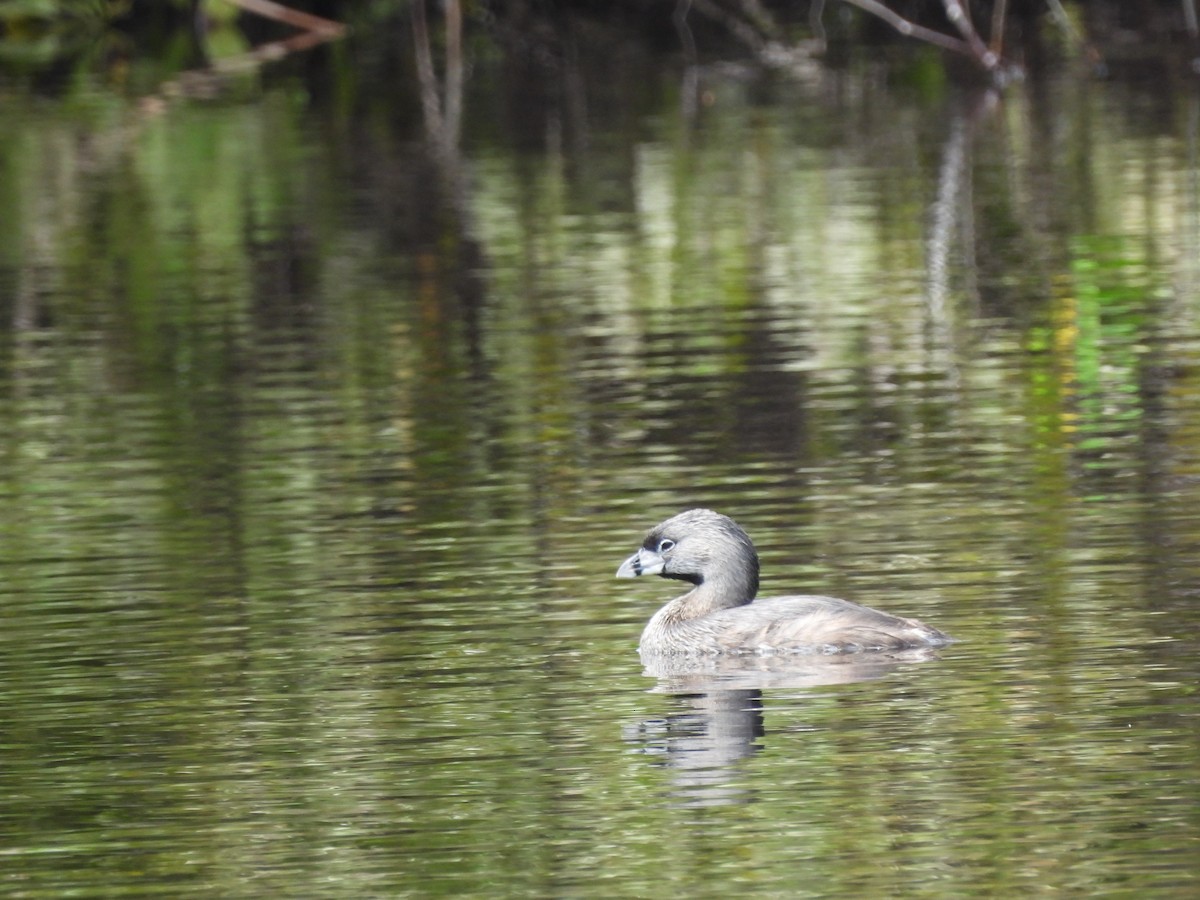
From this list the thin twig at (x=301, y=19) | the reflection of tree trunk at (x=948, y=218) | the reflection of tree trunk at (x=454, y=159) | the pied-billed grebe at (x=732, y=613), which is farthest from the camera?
the thin twig at (x=301, y=19)

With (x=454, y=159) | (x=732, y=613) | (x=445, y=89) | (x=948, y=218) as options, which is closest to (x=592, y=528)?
(x=732, y=613)

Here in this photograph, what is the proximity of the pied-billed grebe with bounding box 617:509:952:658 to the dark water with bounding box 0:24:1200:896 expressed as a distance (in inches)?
4.9

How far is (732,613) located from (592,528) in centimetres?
245

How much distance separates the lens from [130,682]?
32.4 feet

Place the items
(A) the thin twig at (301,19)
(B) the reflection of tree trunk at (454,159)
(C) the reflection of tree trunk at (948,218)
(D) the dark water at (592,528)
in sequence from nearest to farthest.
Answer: (D) the dark water at (592,528), (C) the reflection of tree trunk at (948,218), (B) the reflection of tree trunk at (454,159), (A) the thin twig at (301,19)

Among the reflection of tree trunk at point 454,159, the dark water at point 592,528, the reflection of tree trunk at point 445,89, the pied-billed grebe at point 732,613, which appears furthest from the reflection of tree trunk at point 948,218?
the pied-billed grebe at point 732,613

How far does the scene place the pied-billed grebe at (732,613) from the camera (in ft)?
31.0

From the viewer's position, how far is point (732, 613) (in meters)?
9.77

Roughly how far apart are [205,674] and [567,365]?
7451 mm

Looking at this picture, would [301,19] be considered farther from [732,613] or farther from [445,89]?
[732,613]

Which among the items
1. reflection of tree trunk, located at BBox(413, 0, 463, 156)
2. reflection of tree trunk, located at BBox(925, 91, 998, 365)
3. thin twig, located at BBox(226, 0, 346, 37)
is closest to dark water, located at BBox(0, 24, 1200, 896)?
reflection of tree trunk, located at BBox(925, 91, 998, 365)

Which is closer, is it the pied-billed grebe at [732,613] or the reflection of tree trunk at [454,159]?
the pied-billed grebe at [732,613]

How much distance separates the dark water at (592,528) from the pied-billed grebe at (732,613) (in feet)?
0.41

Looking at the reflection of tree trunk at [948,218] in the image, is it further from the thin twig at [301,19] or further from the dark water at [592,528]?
the thin twig at [301,19]
